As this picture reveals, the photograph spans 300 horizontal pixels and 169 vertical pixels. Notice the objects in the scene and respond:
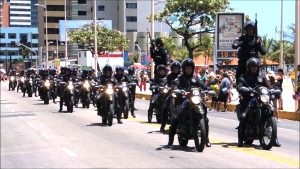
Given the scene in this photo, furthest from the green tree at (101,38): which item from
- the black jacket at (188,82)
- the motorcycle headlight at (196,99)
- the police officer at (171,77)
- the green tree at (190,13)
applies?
the motorcycle headlight at (196,99)

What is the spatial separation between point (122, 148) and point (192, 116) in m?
2.39

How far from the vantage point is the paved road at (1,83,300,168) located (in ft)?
37.4

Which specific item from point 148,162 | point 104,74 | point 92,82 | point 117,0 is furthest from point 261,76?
point 117,0

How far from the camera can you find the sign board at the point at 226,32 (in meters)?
33.2

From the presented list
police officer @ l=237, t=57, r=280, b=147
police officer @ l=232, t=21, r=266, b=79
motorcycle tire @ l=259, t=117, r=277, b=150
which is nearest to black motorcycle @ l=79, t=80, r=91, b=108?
police officer @ l=232, t=21, r=266, b=79

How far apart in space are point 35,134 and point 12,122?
4.54 meters

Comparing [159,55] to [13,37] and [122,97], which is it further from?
[13,37]

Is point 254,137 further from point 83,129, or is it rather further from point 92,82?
point 92,82

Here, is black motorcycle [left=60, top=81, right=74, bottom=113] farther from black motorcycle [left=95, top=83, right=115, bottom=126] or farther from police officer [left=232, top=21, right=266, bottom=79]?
police officer [left=232, top=21, right=266, bottom=79]

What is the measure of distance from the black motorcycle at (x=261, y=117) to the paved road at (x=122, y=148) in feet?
0.92

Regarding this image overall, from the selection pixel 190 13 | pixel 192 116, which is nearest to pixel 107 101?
pixel 192 116

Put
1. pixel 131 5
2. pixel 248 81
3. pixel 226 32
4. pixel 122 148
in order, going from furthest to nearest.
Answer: pixel 131 5 → pixel 226 32 → pixel 122 148 → pixel 248 81

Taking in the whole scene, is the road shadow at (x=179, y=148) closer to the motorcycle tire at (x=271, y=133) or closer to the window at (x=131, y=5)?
the motorcycle tire at (x=271, y=133)

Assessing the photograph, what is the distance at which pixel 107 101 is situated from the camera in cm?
1811
